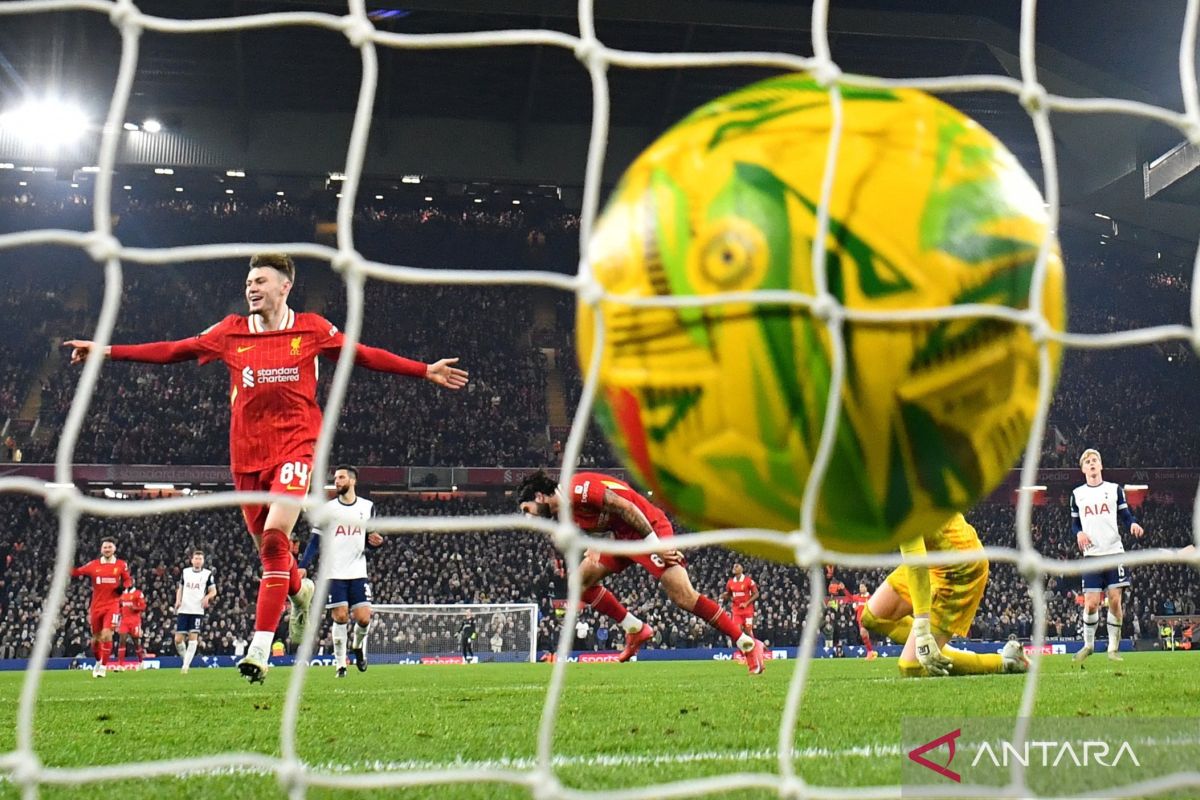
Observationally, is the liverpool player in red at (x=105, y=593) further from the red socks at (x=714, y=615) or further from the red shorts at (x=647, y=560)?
the red socks at (x=714, y=615)

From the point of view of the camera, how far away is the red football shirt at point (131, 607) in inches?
588

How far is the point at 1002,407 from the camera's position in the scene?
198 centimetres

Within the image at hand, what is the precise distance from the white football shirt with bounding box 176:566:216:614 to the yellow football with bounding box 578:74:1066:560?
11931 mm

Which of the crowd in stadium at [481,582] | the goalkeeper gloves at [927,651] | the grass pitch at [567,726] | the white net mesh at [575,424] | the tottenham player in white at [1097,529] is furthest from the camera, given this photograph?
the crowd in stadium at [481,582]

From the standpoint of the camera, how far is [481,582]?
74.2 feet

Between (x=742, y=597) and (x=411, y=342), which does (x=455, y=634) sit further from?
(x=411, y=342)

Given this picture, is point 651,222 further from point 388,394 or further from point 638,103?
point 388,394

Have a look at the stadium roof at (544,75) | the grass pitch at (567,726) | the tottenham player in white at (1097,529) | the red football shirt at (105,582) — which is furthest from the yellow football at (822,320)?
the stadium roof at (544,75)

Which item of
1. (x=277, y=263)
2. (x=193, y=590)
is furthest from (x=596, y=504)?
(x=193, y=590)

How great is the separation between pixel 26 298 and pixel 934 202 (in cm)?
2907

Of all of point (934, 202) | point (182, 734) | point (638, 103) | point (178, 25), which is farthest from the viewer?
point (638, 103)

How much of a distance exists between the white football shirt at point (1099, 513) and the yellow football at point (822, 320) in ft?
28.5

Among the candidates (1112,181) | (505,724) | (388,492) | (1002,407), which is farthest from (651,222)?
(388,492)

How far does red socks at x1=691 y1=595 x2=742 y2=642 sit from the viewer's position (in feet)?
23.2
